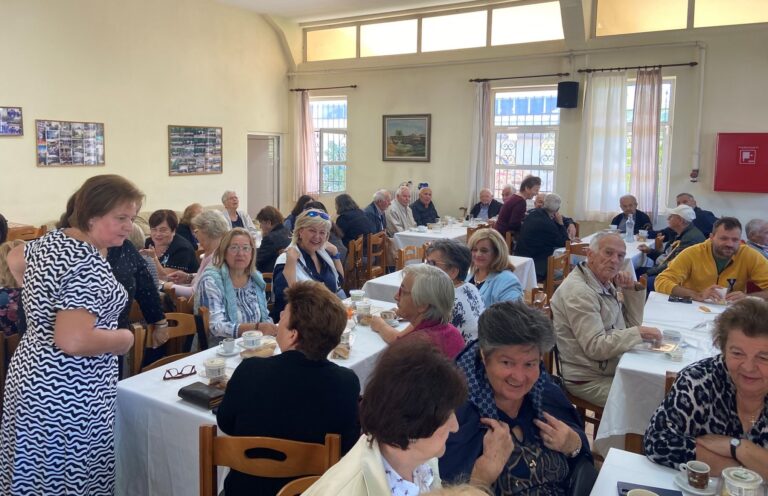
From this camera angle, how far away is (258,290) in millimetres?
3639

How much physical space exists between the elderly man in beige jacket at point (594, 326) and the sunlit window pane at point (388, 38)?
26.0 ft

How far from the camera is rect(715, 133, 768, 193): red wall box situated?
7.78 metres

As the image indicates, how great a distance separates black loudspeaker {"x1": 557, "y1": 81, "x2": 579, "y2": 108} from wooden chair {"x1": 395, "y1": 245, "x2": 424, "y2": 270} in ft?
13.1

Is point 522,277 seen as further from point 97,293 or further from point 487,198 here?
point 97,293

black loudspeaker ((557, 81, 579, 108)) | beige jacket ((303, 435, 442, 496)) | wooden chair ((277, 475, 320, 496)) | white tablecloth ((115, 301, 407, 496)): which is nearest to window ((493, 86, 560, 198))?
black loudspeaker ((557, 81, 579, 108))

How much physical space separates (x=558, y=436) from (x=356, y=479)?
2.98 ft

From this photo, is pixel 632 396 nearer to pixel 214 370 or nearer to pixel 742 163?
pixel 214 370

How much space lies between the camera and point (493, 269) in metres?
3.62

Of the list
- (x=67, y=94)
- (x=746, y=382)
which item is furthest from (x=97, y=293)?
(x=67, y=94)

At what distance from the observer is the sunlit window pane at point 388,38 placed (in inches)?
406

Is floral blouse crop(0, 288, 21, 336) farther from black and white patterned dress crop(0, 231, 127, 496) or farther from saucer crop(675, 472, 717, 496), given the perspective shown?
saucer crop(675, 472, 717, 496)

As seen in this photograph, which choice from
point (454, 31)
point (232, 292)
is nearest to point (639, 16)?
point (454, 31)

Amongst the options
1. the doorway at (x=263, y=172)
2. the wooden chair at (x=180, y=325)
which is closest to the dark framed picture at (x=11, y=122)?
the doorway at (x=263, y=172)

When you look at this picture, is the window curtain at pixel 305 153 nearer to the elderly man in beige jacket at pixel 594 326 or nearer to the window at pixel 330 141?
Answer: the window at pixel 330 141
